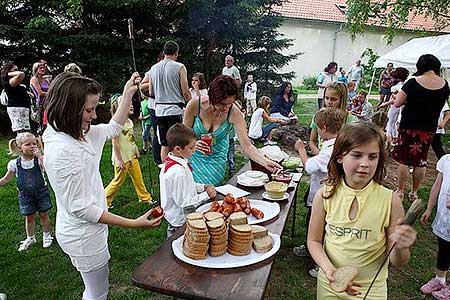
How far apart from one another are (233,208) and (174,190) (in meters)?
0.39

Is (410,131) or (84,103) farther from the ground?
(84,103)

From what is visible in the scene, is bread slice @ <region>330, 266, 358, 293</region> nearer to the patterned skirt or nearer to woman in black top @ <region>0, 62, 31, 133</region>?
the patterned skirt

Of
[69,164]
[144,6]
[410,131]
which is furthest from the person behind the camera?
[144,6]

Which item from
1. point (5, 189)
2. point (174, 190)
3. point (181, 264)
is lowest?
point (5, 189)

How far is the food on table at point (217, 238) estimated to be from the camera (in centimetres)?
163

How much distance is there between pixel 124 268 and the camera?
10.4ft

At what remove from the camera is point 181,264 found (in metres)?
1.61

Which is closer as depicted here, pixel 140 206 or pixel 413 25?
pixel 140 206

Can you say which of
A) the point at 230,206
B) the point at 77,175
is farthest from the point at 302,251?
the point at 77,175

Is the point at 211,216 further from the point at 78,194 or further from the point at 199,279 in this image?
the point at 78,194

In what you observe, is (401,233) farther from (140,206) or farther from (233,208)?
(140,206)

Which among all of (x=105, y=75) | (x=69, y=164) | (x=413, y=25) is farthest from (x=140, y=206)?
(x=413, y=25)

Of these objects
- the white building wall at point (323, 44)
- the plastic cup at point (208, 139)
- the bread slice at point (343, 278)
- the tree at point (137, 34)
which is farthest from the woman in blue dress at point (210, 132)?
the white building wall at point (323, 44)

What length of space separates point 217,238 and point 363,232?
2.26ft
